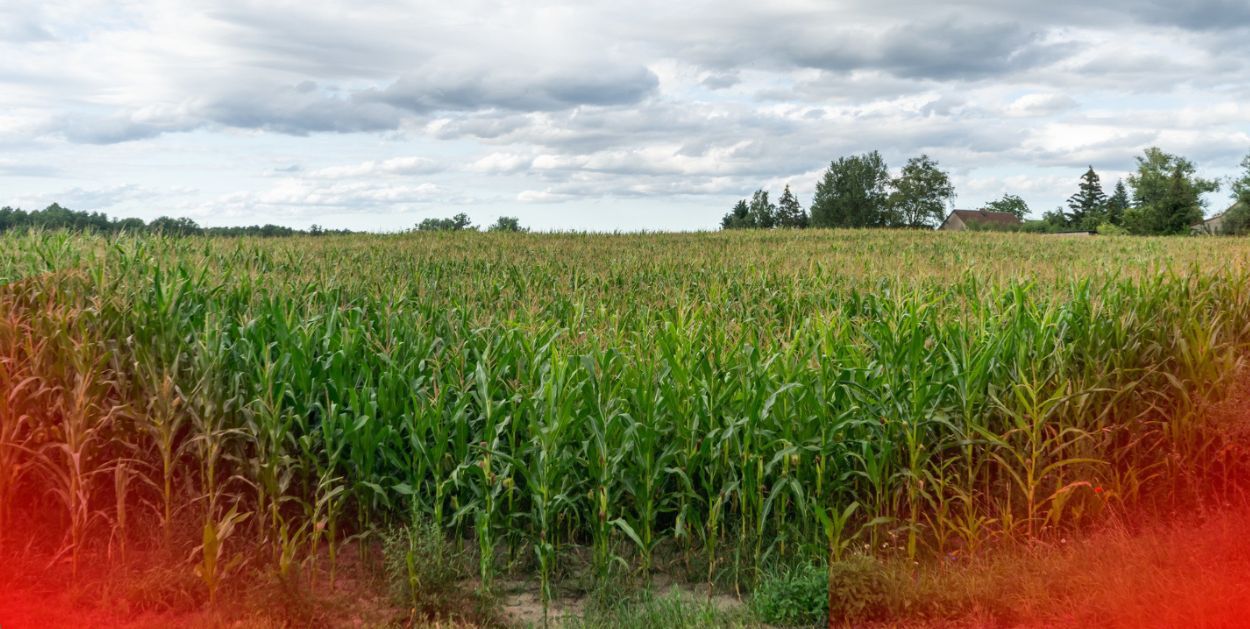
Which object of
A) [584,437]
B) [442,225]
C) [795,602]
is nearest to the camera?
[795,602]

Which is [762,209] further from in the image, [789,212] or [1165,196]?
[1165,196]

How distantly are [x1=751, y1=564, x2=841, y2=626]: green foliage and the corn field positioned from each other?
471mm

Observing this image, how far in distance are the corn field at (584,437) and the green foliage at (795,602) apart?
0.47 meters

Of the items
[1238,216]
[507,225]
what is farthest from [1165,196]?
[507,225]

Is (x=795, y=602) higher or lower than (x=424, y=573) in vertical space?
lower

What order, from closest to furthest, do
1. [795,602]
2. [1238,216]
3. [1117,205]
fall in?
[795,602], [1238,216], [1117,205]

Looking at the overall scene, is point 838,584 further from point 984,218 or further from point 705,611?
point 984,218

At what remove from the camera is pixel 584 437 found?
23.4 feet

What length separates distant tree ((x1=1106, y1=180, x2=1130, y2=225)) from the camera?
306 ft

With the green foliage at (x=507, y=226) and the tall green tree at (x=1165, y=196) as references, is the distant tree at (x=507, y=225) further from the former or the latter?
the tall green tree at (x=1165, y=196)

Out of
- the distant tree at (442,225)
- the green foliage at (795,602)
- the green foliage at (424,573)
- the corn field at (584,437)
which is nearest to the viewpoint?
the green foliage at (795,602)

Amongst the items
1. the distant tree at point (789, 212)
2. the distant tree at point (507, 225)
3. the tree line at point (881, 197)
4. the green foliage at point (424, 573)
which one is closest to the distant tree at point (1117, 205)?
the tree line at point (881, 197)

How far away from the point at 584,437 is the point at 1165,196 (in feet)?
265

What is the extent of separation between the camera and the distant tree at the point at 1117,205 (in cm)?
9342
